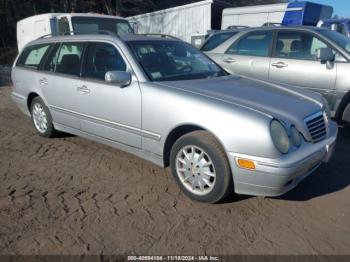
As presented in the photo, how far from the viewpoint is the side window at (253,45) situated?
6.53 metres

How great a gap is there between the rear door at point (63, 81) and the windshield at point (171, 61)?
0.97m

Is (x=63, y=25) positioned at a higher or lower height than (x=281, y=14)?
lower

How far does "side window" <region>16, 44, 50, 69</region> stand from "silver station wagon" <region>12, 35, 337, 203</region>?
0.28 metres

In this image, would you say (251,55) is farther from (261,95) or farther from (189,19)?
(189,19)

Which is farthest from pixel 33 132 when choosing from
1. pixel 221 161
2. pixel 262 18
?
pixel 262 18

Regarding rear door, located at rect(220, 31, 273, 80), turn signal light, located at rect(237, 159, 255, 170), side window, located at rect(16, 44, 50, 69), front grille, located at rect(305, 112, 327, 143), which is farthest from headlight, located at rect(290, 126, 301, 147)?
side window, located at rect(16, 44, 50, 69)

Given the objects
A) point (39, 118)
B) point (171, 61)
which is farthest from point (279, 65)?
point (39, 118)

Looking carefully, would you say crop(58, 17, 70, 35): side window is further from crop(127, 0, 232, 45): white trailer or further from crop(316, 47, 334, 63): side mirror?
crop(316, 47, 334, 63): side mirror

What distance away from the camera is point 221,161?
11.0 ft

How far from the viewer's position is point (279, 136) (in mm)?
3154

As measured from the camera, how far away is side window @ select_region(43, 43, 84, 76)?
4.82 meters

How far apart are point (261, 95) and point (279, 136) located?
2.55 ft

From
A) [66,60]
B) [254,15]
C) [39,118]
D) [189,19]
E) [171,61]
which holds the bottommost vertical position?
[39,118]

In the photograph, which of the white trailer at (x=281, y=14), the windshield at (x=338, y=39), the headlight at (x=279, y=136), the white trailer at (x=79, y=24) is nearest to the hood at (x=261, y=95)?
the headlight at (x=279, y=136)
